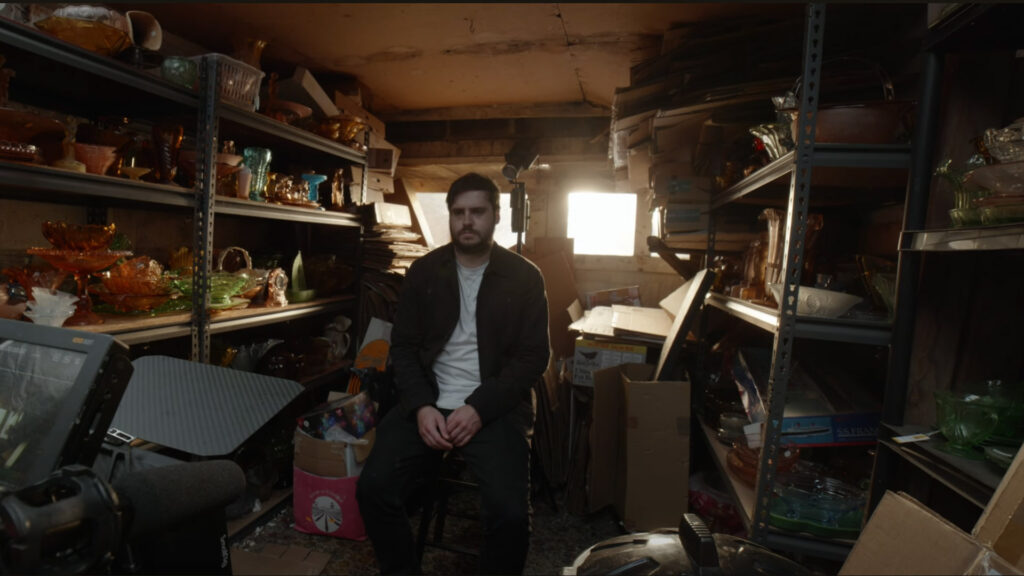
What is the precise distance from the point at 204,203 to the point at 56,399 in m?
1.46

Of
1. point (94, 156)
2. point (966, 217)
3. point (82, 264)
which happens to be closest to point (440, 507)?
point (82, 264)

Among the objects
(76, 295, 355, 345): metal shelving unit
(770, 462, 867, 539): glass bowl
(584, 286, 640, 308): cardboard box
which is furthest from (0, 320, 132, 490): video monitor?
(584, 286, 640, 308): cardboard box

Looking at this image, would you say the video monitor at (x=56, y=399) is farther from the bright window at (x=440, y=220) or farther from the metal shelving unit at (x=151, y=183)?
the bright window at (x=440, y=220)

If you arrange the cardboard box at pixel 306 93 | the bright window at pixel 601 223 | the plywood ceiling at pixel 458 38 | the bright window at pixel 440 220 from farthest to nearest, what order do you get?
the bright window at pixel 440 220
the bright window at pixel 601 223
the cardboard box at pixel 306 93
the plywood ceiling at pixel 458 38

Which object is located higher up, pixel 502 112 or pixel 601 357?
pixel 502 112

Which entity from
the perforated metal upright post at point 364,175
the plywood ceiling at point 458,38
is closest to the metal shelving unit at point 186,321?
the perforated metal upright post at point 364,175

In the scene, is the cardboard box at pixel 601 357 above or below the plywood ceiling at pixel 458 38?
below

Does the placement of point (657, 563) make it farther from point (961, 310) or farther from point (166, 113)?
point (166, 113)

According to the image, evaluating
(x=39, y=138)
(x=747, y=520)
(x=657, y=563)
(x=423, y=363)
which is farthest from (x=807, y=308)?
(x=39, y=138)

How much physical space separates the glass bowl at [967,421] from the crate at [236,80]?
101 inches

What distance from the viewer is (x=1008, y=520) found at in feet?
2.36

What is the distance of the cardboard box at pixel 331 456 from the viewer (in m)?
1.97

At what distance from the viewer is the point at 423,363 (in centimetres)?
195

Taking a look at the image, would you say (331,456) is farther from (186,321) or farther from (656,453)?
(656,453)
